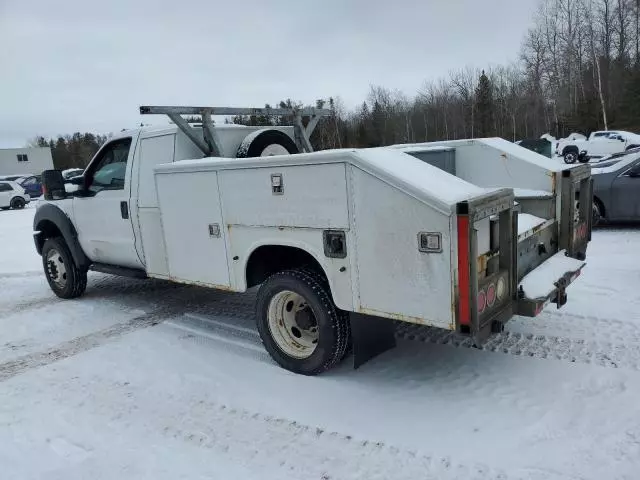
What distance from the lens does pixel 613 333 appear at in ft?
15.9

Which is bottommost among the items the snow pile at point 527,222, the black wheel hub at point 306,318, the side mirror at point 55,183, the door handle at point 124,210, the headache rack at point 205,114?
the black wheel hub at point 306,318

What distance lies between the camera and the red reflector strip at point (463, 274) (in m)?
3.21

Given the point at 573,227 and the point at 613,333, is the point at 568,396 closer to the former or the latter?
the point at 613,333


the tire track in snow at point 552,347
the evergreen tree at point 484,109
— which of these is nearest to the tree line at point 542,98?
the evergreen tree at point 484,109

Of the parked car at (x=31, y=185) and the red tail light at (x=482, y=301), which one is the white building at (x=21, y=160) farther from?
the red tail light at (x=482, y=301)

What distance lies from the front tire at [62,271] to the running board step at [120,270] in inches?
14.7

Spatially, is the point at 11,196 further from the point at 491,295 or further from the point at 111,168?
the point at 491,295

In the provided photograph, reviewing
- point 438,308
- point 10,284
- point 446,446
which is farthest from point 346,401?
point 10,284

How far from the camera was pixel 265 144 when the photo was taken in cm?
593

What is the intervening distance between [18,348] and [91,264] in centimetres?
156

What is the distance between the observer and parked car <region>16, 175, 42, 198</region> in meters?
31.4

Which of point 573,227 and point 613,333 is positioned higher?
point 573,227

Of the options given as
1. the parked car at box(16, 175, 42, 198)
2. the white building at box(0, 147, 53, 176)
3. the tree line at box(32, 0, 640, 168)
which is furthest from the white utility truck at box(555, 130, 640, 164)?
the white building at box(0, 147, 53, 176)

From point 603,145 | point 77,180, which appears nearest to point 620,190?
point 77,180
